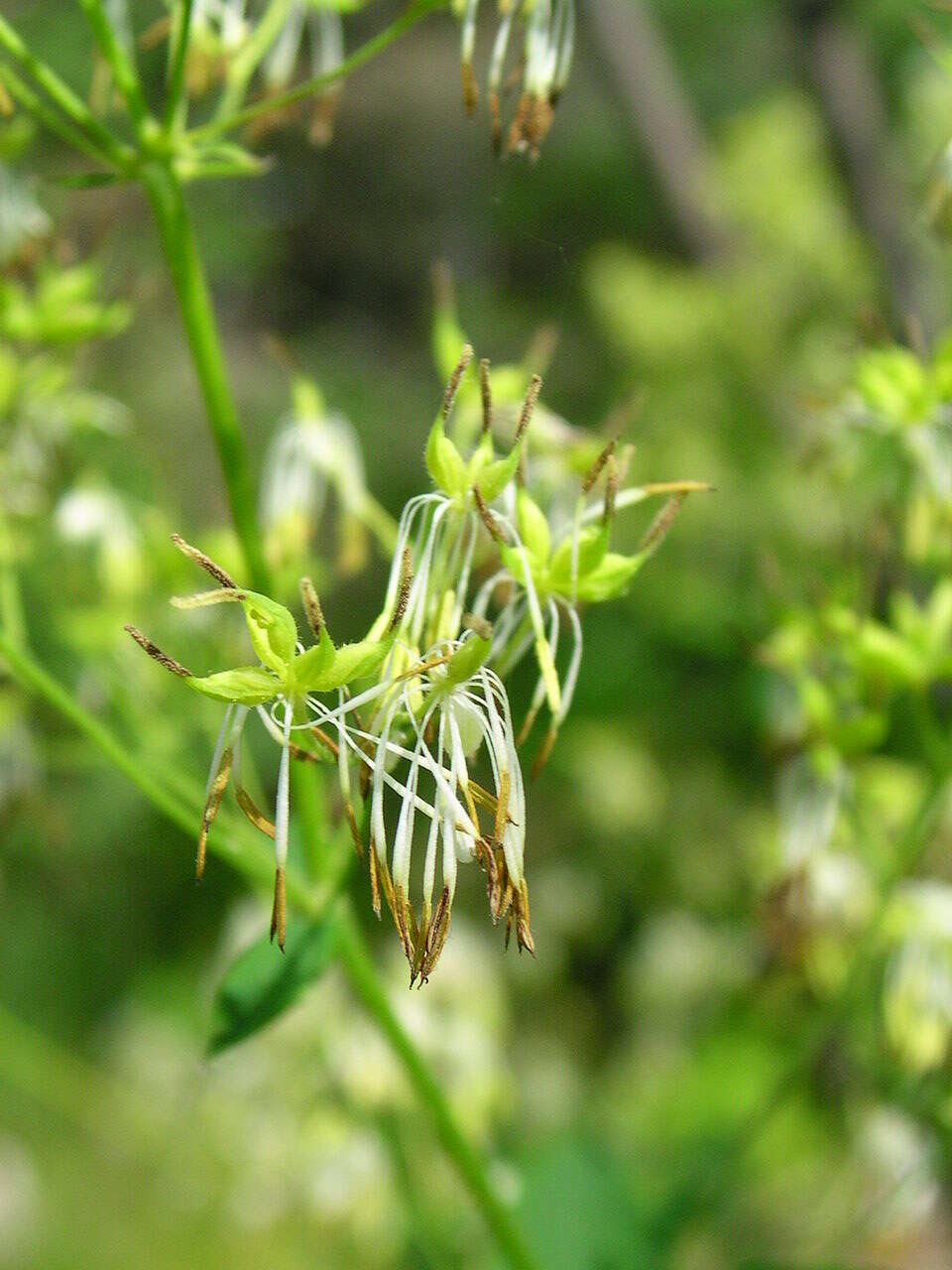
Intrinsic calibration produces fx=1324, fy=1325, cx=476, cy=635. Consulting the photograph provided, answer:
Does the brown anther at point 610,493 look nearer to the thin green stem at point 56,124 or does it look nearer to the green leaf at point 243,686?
the green leaf at point 243,686

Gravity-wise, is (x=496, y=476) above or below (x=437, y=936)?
above

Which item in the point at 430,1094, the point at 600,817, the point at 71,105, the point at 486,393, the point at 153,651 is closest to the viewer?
the point at 153,651

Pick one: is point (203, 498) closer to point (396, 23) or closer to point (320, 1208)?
point (320, 1208)

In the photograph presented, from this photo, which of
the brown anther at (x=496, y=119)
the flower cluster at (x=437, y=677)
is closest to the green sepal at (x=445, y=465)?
the flower cluster at (x=437, y=677)

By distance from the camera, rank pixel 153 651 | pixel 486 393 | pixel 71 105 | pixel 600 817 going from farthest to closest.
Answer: pixel 600 817 < pixel 71 105 < pixel 486 393 < pixel 153 651

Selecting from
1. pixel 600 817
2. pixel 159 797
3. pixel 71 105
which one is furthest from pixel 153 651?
A: pixel 600 817

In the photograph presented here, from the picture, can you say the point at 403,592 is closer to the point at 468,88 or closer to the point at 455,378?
the point at 455,378
